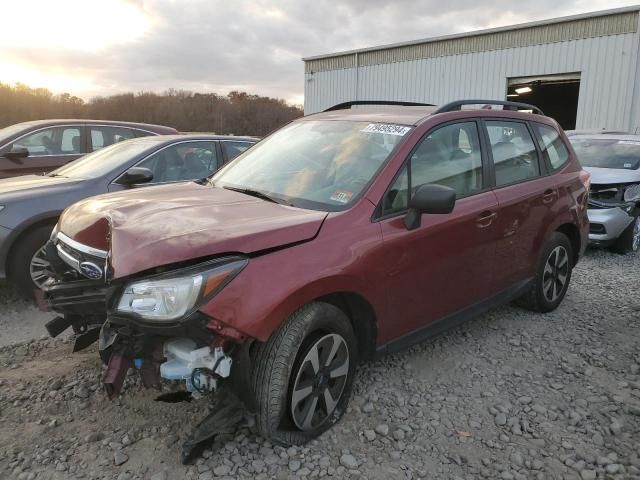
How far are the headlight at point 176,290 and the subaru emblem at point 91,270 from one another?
17.5 inches

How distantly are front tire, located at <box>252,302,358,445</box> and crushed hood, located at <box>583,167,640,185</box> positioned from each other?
5.70 metres

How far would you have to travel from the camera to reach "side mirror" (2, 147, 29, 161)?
661cm

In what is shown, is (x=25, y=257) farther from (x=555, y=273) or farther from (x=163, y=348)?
(x=555, y=273)

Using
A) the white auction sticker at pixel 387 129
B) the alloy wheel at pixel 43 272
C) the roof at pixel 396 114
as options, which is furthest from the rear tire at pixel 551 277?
the alloy wheel at pixel 43 272

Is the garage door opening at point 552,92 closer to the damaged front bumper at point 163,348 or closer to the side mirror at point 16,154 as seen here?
the side mirror at point 16,154

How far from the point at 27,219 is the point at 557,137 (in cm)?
483

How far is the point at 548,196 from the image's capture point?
13.9ft

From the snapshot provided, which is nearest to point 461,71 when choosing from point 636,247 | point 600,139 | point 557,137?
point 600,139

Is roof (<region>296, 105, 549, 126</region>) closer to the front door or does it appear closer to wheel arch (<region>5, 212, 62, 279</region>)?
the front door

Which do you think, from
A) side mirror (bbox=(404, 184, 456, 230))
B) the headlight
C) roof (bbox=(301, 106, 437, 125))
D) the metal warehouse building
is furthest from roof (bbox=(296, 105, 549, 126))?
the metal warehouse building

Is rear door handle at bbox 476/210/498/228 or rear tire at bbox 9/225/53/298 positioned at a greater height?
rear door handle at bbox 476/210/498/228

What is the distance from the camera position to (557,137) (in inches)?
185

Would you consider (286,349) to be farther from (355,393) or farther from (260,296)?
(355,393)

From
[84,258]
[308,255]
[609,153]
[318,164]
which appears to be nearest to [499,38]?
[609,153]
